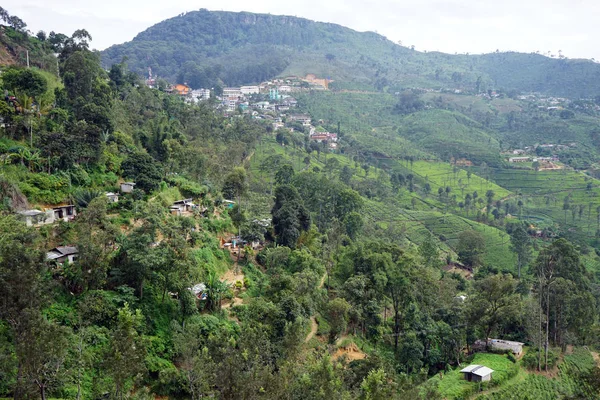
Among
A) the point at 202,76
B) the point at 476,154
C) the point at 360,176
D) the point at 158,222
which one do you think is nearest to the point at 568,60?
the point at 476,154

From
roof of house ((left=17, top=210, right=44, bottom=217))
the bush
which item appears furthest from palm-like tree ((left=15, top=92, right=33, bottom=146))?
the bush

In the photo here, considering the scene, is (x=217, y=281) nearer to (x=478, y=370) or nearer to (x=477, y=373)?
(x=477, y=373)

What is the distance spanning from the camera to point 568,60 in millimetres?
158375

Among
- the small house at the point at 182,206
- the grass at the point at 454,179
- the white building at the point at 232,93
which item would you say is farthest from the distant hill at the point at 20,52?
the white building at the point at 232,93

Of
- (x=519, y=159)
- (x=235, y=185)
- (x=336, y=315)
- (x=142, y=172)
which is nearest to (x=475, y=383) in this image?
(x=336, y=315)

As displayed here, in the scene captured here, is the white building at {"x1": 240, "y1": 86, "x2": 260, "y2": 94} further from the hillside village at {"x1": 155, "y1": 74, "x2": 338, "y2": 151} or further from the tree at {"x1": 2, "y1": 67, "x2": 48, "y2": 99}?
the tree at {"x1": 2, "y1": 67, "x2": 48, "y2": 99}

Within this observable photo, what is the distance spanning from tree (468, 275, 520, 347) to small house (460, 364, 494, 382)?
9.89 feet

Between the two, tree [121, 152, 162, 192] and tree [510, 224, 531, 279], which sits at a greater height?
tree [121, 152, 162, 192]

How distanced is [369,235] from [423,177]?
3095 cm

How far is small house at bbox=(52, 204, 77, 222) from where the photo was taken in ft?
70.8

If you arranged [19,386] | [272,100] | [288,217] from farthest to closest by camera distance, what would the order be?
[272,100] → [288,217] → [19,386]

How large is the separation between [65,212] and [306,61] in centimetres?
12104

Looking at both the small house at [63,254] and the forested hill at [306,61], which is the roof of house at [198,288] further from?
the forested hill at [306,61]

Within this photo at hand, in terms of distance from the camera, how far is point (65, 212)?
2202cm
